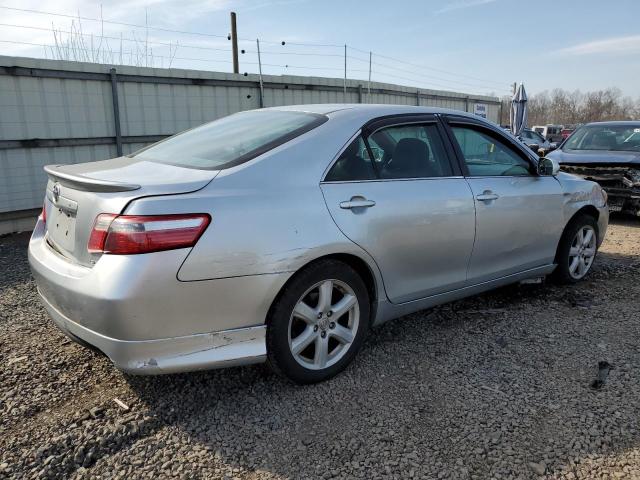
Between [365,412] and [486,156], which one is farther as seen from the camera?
[486,156]

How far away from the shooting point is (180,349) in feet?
8.03

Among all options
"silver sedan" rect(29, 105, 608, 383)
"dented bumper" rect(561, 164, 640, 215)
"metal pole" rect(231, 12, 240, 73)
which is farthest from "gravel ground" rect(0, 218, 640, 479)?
"metal pole" rect(231, 12, 240, 73)

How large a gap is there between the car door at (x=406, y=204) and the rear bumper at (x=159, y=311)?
60 cm

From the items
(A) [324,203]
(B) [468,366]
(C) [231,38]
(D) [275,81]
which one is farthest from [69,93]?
(C) [231,38]

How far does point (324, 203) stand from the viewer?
110 inches

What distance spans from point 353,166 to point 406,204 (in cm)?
40

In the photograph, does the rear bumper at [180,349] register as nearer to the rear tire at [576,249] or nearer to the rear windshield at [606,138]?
the rear tire at [576,249]

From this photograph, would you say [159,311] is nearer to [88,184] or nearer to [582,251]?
[88,184]

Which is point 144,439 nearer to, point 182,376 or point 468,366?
point 182,376

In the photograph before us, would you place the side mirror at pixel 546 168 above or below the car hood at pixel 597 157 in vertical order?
above

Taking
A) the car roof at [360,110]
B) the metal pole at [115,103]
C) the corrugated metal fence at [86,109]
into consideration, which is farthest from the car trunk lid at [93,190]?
the metal pole at [115,103]

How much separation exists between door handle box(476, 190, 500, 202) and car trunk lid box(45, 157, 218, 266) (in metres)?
1.90

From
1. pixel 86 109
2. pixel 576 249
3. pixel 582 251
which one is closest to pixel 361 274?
pixel 576 249

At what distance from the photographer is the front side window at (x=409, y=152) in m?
3.23
